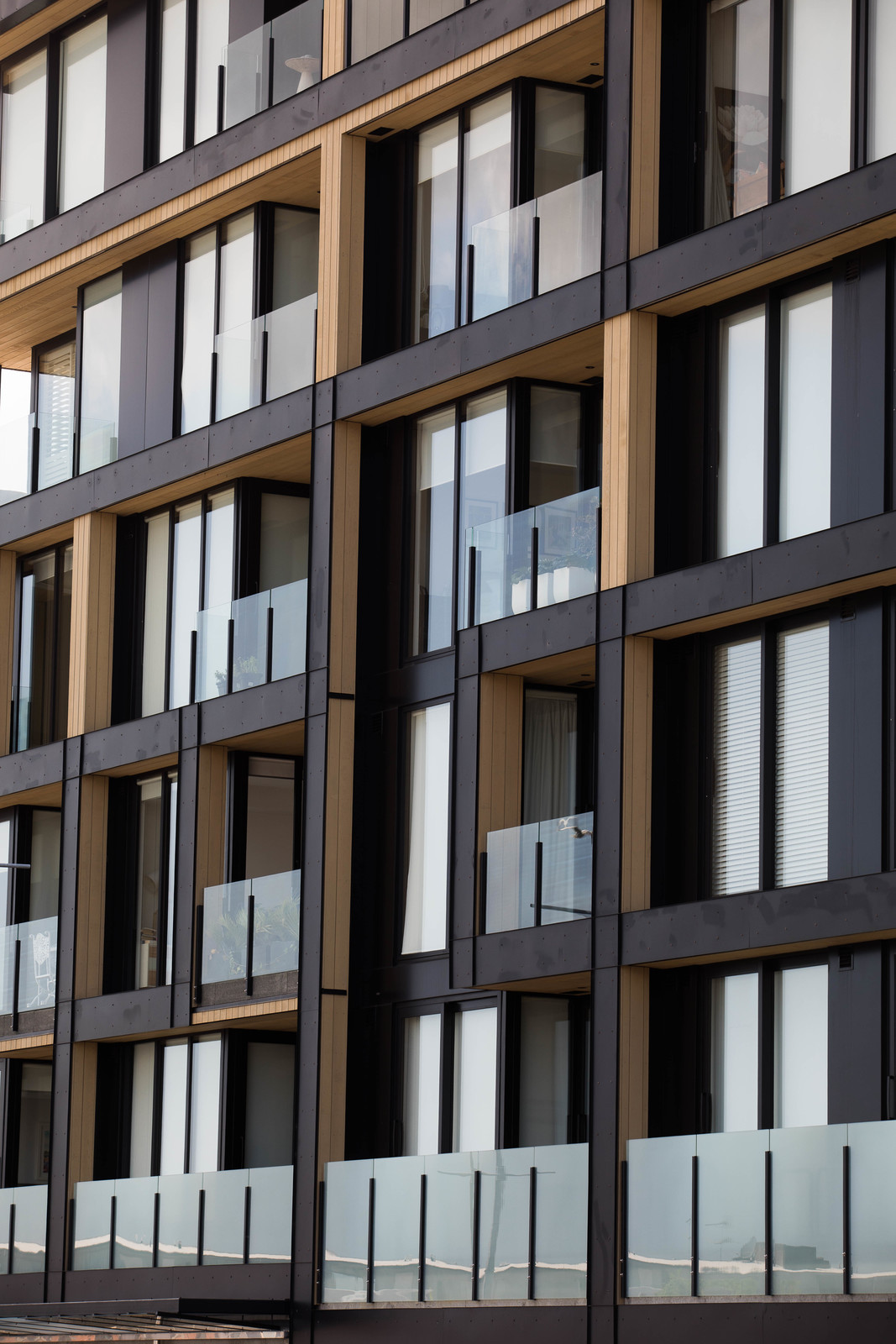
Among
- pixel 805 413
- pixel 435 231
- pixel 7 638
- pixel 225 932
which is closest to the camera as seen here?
pixel 805 413

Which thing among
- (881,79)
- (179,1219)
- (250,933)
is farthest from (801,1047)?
(179,1219)

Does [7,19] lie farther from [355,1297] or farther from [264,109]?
[355,1297]

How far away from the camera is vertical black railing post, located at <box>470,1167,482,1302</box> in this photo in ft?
84.2

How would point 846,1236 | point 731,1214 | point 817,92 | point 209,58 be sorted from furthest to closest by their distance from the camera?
1. point 209,58
2. point 817,92
3. point 731,1214
4. point 846,1236

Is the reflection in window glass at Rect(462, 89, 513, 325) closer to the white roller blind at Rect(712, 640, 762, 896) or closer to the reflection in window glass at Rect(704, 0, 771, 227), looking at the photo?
the reflection in window glass at Rect(704, 0, 771, 227)

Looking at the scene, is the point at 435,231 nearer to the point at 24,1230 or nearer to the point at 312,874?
the point at 312,874

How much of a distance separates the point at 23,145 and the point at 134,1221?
17.7 m

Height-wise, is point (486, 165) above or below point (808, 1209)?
above

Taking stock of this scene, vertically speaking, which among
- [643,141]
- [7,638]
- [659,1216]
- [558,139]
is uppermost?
[558,139]

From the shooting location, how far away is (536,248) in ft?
92.9

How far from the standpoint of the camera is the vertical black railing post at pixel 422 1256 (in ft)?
86.5

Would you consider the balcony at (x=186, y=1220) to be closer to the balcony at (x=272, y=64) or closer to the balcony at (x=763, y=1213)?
the balcony at (x=763, y=1213)

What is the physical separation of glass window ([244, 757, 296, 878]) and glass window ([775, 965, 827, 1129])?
10427mm

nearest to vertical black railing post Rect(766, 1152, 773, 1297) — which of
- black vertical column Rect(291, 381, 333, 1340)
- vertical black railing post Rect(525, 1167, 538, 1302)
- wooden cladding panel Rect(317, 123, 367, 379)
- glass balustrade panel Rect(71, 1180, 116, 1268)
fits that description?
vertical black railing post Rect(525, 1167, 538, 1302)
